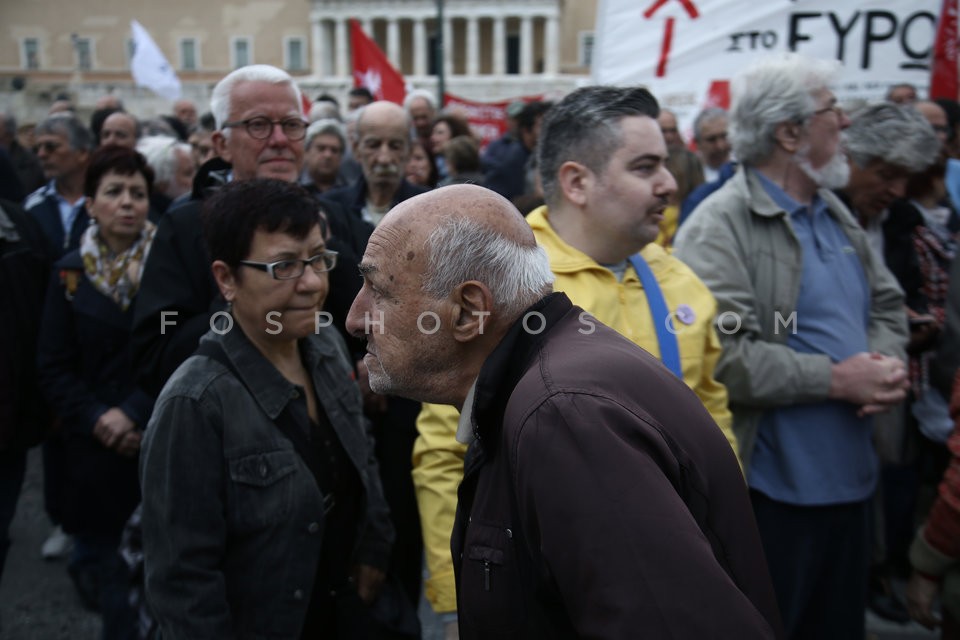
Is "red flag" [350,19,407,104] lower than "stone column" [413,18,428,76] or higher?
lower

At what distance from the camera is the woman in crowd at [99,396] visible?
334 cm

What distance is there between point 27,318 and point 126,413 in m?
0.80

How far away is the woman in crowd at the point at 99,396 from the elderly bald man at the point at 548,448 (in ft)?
6.62

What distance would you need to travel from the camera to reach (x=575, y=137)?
2.51 m

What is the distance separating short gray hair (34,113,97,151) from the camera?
5.32 metres

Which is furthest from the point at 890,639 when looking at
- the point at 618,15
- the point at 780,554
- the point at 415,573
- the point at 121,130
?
the point at 121,130

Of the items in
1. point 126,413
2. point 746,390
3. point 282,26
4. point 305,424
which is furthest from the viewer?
point 282,26

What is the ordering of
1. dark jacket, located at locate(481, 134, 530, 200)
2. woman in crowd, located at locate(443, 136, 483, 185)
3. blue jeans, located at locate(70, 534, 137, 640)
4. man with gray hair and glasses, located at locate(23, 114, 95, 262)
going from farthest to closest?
1. dark jacket, located at locate(481, 134, 530, 200)
2. woman in crowd, located at locate(443, 136, 483, 185)
3. man with gray hair and glasses, located at locate(23, 114, 95, 262)
4. blue jeans, located at locate(70, 534, 137, 640)

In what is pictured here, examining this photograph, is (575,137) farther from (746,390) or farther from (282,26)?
(282,26)

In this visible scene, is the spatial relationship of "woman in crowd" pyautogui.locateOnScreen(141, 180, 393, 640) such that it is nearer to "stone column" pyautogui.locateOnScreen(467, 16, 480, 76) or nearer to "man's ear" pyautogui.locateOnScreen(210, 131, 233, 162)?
"man's ear" pyautogui.locateOnScreen(210, 131, 233, 162)

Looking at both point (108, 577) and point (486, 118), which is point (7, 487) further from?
point (486, 118)

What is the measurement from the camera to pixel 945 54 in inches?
211

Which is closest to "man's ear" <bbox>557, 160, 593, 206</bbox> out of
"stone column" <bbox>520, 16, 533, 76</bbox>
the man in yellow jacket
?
the man in yellow jacket

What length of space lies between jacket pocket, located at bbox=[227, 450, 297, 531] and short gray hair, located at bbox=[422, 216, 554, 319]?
2.92 feet
